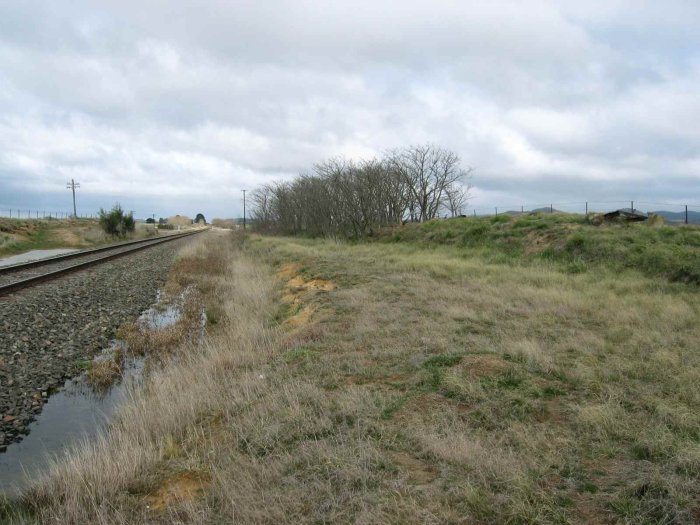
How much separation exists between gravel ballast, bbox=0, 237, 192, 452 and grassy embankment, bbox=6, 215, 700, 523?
4.98 ft

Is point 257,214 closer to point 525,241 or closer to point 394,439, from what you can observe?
point 525,241

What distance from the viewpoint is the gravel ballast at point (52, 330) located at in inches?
261

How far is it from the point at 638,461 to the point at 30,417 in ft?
22.3

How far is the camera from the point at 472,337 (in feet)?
25.3

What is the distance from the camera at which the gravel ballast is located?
6637 millimetres

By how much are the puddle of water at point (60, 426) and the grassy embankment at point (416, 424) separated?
536mm

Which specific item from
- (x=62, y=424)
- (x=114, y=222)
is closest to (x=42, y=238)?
(x=114, y=222)

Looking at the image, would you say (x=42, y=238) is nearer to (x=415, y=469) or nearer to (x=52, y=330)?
(x=52, y=330)

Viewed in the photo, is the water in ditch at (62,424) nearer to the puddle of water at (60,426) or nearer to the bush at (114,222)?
the puddle of water at (60,426)

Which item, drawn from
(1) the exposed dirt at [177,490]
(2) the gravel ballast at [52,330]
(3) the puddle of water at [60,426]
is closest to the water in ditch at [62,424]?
(3) the puddle of water at [60,426]

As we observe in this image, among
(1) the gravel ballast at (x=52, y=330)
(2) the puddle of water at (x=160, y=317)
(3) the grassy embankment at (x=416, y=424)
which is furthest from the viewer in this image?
Result: (2) the puddle of water at (x=160, y=317)

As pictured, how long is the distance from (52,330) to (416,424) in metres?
8.60

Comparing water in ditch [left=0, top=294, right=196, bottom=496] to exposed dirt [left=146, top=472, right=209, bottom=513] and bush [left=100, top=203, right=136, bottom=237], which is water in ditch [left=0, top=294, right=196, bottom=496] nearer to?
exposed dirt [left=146, top=472, right=209, bottom=513]

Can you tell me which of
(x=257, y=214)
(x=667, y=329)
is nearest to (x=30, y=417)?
(x=667, y=329)
